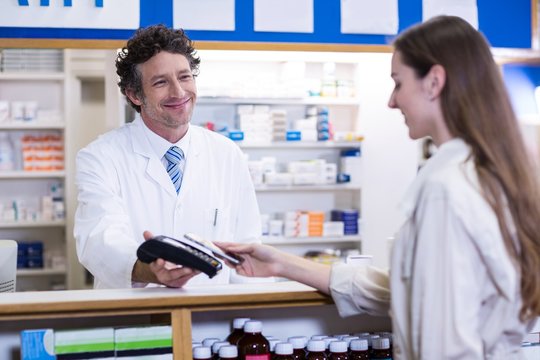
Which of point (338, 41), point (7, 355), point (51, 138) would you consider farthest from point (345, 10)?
point (51, 138)

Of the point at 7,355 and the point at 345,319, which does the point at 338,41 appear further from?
the point at 7,355

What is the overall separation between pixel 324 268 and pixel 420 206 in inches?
20.4

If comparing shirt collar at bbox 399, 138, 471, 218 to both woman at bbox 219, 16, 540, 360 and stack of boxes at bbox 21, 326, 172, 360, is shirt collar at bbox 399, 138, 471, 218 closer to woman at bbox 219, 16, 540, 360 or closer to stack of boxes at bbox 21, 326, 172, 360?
woman at bbox 219, 16, 540, 360

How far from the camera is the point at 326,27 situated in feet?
12.6

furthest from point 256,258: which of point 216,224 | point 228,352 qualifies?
Result: point 216,224

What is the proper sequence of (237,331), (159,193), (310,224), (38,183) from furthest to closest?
(38,183)
(310,224)
(159,193)
(237,331)

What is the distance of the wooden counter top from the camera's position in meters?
1.91

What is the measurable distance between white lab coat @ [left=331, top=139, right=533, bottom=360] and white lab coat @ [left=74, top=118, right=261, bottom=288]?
3.76 ft

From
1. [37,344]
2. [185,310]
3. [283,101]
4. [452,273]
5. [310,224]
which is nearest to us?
[452,273]

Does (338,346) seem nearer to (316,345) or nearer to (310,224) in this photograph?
(316,345)

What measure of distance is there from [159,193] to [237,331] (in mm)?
953

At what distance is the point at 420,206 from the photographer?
1616 mm

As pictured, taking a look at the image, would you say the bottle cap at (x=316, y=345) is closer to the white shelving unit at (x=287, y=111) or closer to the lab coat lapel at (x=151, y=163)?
the lab coat lapel at (x=151, y=163)

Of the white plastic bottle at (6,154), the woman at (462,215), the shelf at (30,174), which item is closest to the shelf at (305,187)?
the shelf at (30,174)
